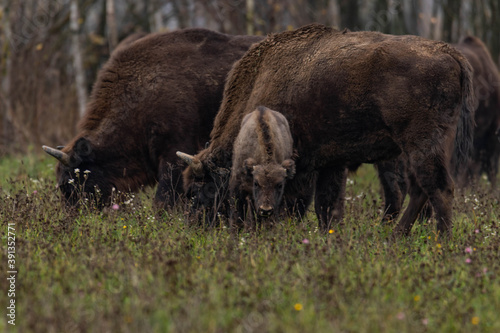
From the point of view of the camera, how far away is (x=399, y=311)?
397 centimetres

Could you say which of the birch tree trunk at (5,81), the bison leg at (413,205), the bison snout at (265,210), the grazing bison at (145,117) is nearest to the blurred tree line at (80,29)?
the birch tree trunk at (5,81)

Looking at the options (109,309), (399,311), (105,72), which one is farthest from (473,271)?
(105,72)

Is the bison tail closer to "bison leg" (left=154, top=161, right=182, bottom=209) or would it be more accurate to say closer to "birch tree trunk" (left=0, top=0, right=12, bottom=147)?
"bison leg" (left=154, top=161, right=182, bottom=209)

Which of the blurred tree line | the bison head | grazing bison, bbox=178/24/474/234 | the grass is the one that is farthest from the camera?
the blurred tree line

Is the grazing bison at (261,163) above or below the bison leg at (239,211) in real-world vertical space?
above

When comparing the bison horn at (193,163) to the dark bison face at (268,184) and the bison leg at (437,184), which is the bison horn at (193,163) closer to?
the dark bison face at (268,184)

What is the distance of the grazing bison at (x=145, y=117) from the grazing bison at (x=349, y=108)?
0.86 meters

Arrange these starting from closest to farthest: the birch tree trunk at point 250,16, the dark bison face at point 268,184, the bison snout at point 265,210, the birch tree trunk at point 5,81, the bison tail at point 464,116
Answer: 1. the bison snout at point 265,210
2. the dark bison face at point 268,184
3. the bison tail at point 464,116
4. the birch tree trunk at point 5,81
5. the birch tree trunk at point 250,16

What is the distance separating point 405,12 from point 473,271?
16255 millimetres

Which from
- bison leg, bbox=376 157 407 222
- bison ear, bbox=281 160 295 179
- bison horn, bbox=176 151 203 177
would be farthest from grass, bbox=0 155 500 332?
bison leg, bbox=376 157 407 222

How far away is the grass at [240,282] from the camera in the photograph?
3.73 meters

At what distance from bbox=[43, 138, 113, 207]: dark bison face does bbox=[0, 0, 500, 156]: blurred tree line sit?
240 inches

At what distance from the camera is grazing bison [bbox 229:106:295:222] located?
6.06m

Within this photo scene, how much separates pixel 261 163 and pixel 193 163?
54.7 inches
